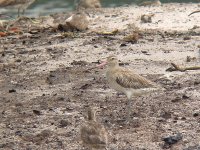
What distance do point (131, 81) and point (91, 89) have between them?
5.49ft

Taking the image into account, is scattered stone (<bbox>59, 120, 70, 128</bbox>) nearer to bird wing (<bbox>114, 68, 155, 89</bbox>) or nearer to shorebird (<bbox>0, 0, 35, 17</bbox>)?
bird wing (<bbox>114, 68, 155, 89</bbox>)

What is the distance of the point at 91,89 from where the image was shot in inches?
444

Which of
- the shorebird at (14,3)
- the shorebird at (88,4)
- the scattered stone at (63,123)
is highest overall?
the shorebird at (14,3)

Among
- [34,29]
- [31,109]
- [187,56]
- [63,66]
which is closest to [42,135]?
[31,109]

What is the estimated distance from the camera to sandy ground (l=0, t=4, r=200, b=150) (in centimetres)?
913

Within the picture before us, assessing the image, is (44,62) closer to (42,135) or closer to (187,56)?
(187,56)

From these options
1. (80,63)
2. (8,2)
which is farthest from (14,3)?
(80,63)

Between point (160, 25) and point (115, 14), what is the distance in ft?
8.75

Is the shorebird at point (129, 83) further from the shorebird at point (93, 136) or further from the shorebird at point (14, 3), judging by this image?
the shorebird at point (14, 3)

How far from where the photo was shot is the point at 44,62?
13484mm

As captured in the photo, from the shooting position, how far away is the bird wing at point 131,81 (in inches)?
380

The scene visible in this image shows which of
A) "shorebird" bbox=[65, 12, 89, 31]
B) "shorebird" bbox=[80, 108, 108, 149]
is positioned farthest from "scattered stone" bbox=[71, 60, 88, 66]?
"shorebird" bbox=[80, 108, 108, 149]

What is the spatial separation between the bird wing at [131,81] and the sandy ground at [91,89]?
472 mm

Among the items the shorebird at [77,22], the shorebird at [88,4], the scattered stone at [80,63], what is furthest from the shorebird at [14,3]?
the scattered stone at [80,63]
